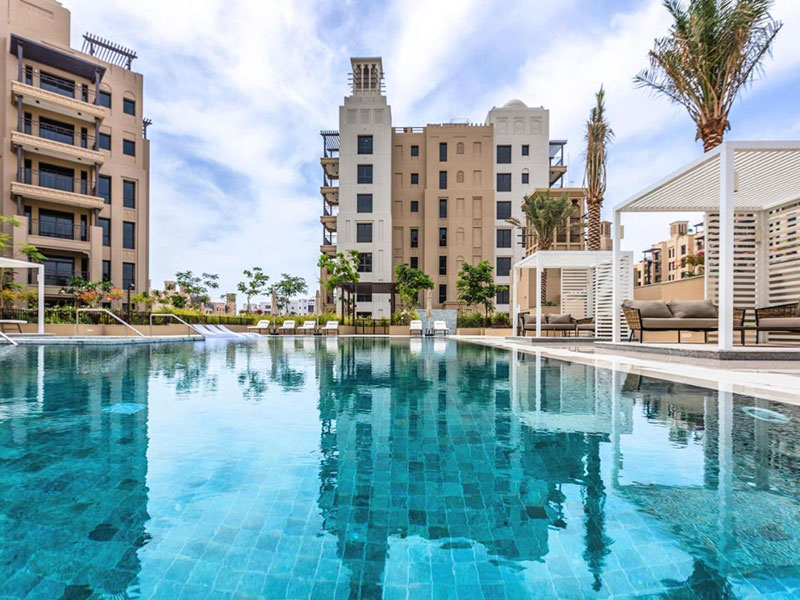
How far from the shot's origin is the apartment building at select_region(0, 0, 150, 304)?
24.1m

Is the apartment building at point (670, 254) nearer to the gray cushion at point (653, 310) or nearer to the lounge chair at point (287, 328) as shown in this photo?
the lounge chair at point (287, 328)

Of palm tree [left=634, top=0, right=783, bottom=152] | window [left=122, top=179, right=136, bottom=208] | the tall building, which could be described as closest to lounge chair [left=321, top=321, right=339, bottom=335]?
the tall building

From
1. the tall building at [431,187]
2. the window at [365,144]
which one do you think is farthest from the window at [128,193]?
the window at [365,144]

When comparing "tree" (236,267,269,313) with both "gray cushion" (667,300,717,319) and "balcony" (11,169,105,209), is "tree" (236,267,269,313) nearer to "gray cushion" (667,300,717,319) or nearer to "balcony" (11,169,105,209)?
"balcony" (11,169,105,209)

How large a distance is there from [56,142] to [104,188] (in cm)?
366

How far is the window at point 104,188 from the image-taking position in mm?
27656

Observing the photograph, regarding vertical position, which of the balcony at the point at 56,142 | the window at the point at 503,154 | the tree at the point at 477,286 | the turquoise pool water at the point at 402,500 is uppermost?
the window at the point at 503,154

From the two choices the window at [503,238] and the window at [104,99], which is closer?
the window at [104,99]

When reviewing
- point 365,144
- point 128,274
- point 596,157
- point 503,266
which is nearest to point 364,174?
point 365,144

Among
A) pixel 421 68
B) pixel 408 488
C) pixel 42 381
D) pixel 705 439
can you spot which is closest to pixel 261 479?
pixel 408 488

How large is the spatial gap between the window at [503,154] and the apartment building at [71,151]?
88.8ft

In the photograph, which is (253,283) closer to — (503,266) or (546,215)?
(503,266)

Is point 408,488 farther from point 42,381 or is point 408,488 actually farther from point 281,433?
point 42,381

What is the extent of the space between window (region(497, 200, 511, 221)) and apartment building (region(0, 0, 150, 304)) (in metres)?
26.6
